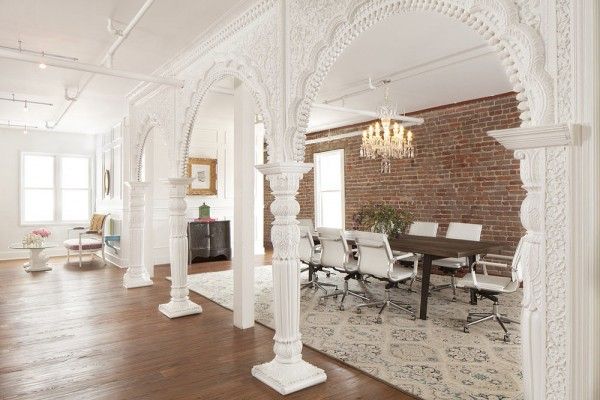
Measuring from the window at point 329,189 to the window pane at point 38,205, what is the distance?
6.87m

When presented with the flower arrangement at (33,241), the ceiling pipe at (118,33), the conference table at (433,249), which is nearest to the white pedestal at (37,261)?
the flower arrangement at (33,241)

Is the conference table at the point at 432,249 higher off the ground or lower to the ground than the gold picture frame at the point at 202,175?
lower

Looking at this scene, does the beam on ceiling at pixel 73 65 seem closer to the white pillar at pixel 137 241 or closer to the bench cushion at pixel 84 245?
the white pillar at pixel 137 241

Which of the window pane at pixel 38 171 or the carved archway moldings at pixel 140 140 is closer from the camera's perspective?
the carved archway moldings at pixel 140 140

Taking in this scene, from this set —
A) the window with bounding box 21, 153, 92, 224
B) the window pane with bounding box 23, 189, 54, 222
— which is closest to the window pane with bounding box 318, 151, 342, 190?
the window with bounding box 21, 153, 92, 224

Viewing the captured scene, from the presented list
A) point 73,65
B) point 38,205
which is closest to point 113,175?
point 38,205

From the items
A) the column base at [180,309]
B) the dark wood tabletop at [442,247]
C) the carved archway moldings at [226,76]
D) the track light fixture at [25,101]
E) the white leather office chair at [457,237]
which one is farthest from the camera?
the track light fixture at [25,101]

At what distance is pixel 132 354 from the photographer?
11.9 ft

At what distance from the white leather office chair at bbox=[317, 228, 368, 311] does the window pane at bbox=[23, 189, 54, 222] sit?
8292 millimetres

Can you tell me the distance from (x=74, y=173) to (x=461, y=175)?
959cm

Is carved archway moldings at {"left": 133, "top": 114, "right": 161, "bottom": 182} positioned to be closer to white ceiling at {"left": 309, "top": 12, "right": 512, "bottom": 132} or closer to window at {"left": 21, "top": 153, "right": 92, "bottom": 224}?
white ceiling at {"left": 309, "top": 12, "right": 512, "bottom": 132}

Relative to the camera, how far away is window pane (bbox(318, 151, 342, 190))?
9.54 m

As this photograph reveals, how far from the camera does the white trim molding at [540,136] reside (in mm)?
1560

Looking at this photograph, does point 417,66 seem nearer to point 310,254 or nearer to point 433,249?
point 433,249
